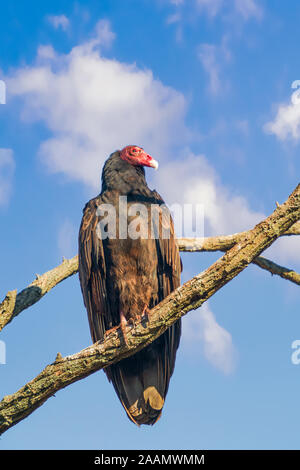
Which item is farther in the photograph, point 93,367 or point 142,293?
point 142,293

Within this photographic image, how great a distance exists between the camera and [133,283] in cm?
460

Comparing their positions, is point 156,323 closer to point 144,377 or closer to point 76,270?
point 144,377

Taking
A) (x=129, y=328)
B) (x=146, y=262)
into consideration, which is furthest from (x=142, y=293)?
(x=129, y=328)

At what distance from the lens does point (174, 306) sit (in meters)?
3.72

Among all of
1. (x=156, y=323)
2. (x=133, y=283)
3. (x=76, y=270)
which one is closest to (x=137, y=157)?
(x=133, y=283)

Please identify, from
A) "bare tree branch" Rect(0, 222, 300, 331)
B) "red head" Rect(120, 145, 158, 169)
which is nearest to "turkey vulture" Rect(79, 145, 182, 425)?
"red head" Rect(120, 145, 158, 169)

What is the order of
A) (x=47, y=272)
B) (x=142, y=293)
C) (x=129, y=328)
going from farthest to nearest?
(x=47, y=272) < (x=142, y=293) < (x=129, y=328)

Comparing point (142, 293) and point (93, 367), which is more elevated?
point (142, 293)

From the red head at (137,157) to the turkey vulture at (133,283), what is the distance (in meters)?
0.55

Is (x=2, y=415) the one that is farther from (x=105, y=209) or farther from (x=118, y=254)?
(x=105, y=209)

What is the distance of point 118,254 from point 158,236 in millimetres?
426

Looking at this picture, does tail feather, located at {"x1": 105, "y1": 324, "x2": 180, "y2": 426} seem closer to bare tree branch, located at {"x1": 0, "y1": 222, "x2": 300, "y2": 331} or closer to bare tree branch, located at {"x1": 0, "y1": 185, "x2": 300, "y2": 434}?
bare tree branch, located at {"x1": 0, "y1": 185, "x2": 300, "y2": 434}

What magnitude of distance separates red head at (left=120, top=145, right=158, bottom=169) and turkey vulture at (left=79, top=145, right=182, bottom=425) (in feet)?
1.82

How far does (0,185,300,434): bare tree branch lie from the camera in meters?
3.60
